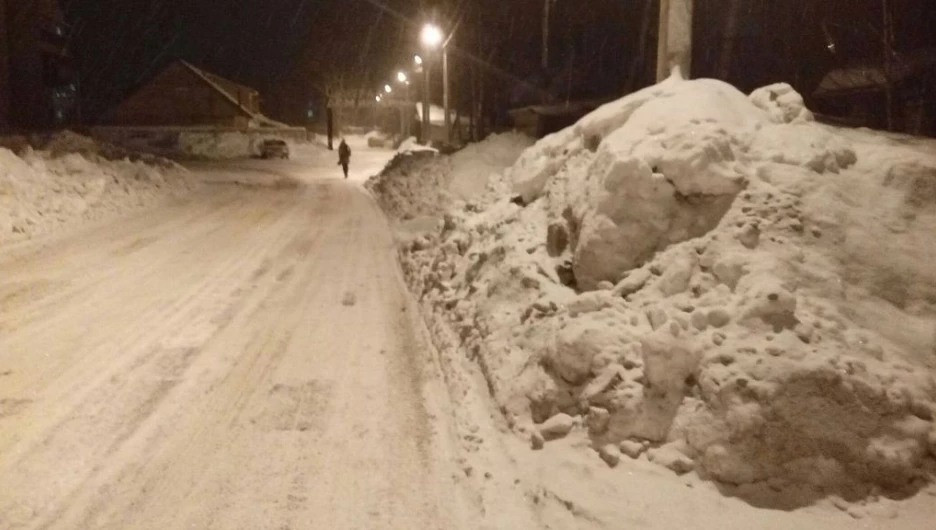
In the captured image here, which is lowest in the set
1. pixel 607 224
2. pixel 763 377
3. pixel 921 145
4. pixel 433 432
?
pixel 433 432

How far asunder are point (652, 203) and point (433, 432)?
290 cm

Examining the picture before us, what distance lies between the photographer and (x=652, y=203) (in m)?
7.18

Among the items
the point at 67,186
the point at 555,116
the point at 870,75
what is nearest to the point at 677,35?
the point at 67,186

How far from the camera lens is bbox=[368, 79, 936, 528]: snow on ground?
4941mm

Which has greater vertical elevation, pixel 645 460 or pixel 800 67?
pixel 800 67

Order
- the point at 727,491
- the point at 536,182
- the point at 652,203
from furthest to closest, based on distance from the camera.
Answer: the point at 536,182
the point at 652,203
the point at 727,491

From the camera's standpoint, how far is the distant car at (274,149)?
49125 millimetres

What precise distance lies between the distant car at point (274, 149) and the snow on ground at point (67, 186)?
80.8 ft

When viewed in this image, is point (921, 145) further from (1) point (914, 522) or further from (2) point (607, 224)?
(1) point (914, 522)

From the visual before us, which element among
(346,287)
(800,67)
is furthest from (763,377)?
(800,67)

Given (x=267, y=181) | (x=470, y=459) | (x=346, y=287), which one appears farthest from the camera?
(x=267, y=181)

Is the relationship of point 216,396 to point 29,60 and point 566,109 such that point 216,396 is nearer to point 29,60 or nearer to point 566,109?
point 566,109

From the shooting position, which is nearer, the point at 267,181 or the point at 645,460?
the point at 645,460

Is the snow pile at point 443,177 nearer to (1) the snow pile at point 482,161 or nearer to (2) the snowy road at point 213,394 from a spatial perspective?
(1) the snow pile at point 482,161
